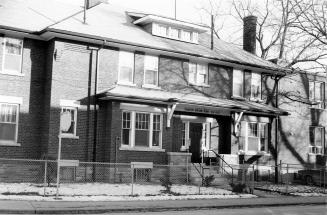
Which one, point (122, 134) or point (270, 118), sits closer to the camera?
point (122, 134)

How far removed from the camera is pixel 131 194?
17672mm

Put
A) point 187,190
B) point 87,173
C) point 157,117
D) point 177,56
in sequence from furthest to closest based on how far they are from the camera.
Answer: point 177,56 → point 157,117 → point 87,173 → point 187,190

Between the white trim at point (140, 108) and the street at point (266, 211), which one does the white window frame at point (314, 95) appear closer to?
the white trim at point (140, 108)

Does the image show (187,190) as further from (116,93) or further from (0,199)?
(0,199)

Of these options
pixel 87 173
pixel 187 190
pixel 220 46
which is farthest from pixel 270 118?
pixel 87 173

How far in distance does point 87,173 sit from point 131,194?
4591 millimetres

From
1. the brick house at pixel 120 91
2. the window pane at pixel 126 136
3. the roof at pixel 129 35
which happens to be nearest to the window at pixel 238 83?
the brick house at pixel 120 91

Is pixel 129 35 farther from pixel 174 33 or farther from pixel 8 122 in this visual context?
pixel 8 122

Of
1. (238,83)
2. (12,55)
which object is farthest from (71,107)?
(238,83)

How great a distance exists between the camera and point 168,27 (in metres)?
26.4

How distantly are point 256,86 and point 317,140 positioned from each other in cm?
742

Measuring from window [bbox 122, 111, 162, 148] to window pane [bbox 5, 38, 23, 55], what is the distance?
5.94 metres

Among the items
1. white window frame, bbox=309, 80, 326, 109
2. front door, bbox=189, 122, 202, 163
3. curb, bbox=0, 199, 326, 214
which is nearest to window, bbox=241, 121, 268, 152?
front door, bbox=189, 122, 202, 163

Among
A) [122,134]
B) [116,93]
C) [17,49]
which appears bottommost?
[122,134]
